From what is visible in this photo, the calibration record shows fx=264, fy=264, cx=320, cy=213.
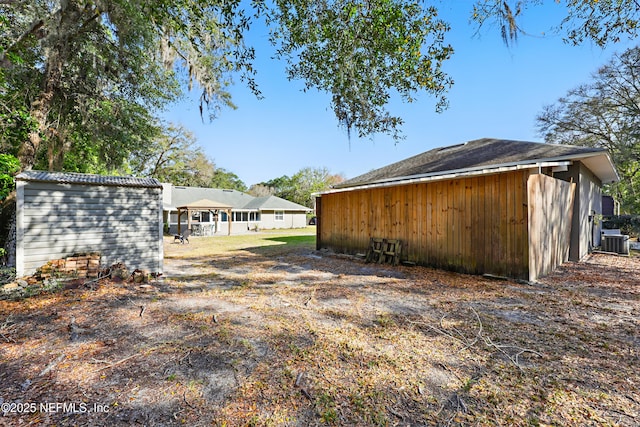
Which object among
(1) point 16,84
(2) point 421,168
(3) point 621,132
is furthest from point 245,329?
(3) point 621,132

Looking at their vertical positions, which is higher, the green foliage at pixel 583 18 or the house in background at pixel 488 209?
the green foliage at pixel 583 18

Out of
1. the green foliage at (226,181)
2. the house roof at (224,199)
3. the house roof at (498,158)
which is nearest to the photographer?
the house roof at (498,158)

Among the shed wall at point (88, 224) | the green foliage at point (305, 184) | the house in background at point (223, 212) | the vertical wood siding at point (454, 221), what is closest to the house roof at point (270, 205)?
the house in background at point (223, 212)

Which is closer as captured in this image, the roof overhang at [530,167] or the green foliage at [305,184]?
the roof overhang at [530,167]

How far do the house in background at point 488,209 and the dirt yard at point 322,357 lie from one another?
1.22 meters

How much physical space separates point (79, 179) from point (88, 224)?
3.15 feet

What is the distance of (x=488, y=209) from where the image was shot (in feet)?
19.5

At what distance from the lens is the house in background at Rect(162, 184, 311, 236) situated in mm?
18969

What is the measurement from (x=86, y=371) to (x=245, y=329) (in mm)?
1486

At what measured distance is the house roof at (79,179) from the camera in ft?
16.5

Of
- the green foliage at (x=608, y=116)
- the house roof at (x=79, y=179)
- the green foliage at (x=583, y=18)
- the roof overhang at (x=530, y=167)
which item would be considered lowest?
the house roof at (x=79, y=179)

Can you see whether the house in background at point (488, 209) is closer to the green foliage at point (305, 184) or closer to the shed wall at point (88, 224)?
the shed wall at point (88, 224)

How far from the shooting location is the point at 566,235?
24.3 ft

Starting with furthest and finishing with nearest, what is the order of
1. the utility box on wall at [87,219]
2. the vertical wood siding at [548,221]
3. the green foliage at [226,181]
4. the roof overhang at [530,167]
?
the green foliage at [226,181] < the roof overhang at [530,167] < the vertical wood siding at [548,221] < the utility box on wall at [87,219]
